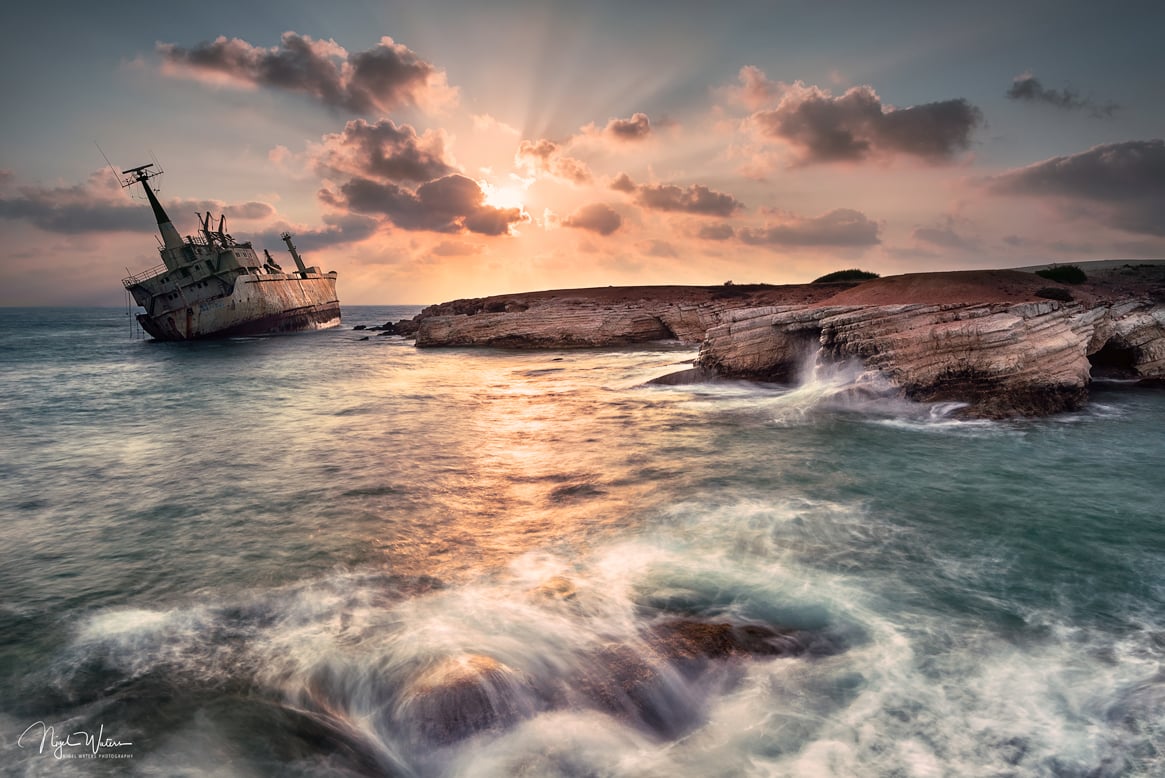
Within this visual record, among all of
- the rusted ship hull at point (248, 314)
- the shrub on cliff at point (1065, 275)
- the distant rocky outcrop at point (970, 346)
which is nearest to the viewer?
the distant rocky outcrop at point (970, 346)

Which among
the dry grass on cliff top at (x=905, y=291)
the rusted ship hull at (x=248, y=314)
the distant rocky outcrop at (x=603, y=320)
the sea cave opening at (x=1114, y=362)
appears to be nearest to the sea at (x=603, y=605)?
the sea cave opening at (x=1114, y=362)

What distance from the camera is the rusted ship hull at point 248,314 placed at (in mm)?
55562

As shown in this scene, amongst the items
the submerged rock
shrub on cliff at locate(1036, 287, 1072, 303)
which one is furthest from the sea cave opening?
the submerged rock

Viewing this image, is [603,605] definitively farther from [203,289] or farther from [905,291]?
[203,289]

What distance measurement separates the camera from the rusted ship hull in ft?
182

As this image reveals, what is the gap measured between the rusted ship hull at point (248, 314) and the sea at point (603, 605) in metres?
45.4

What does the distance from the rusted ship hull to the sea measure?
45445 millimetres

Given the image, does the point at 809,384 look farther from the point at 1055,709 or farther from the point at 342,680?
the point at 342,680

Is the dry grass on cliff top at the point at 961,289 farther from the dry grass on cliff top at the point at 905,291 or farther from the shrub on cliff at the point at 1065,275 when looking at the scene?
the shrub on cliff at the point at 1065,275

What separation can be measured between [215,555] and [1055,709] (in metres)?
11.0

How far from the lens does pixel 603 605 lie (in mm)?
7152

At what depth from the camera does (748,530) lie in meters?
9.51

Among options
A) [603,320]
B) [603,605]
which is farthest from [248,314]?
[603,605]

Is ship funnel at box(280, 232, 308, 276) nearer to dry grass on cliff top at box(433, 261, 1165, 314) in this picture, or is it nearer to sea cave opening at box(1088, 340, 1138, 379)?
dry grass on cliff top at box(433, 261, 1165, 314)
